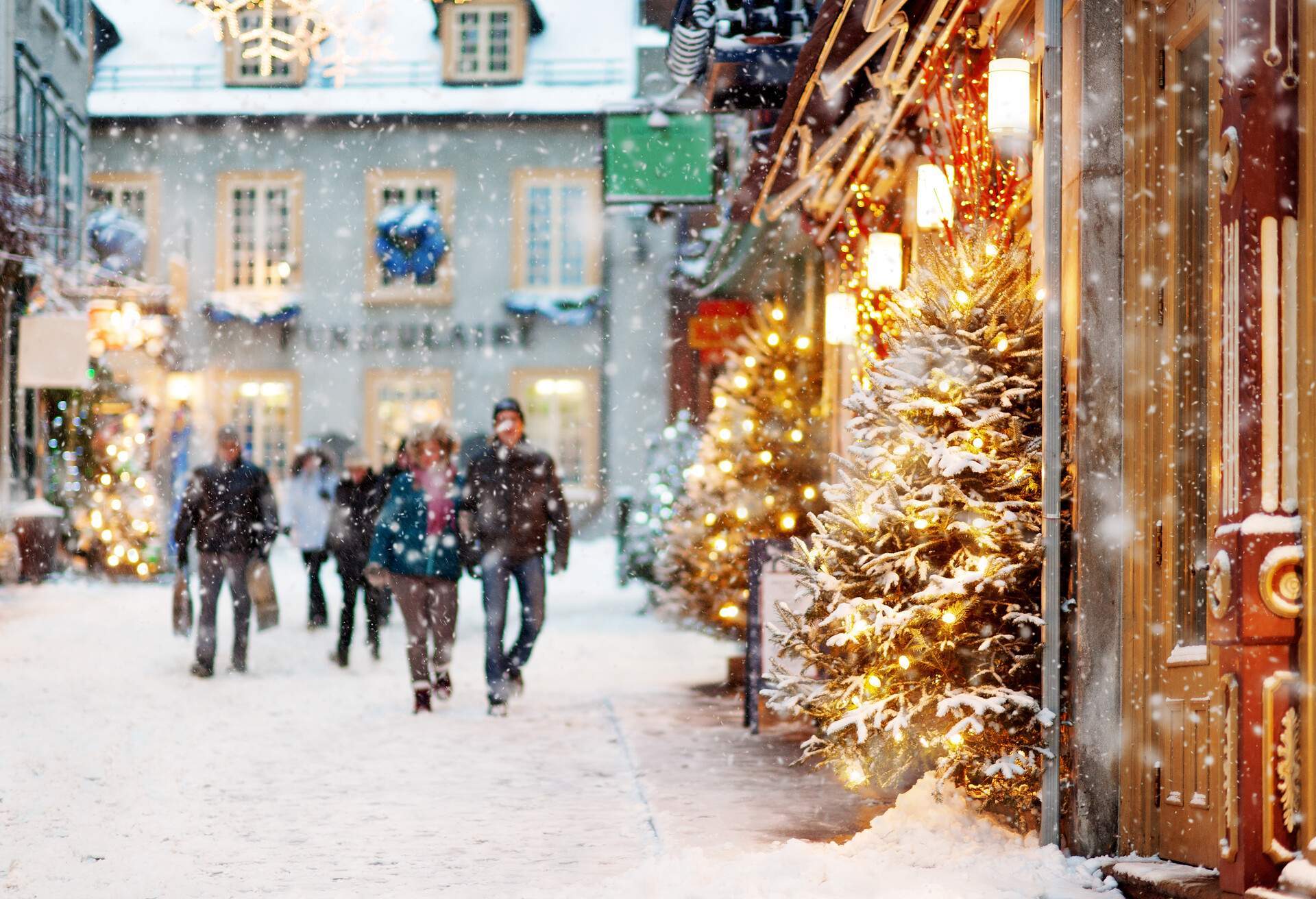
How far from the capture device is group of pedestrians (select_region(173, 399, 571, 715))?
11.9 metres

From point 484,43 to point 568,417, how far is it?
7.60 metres

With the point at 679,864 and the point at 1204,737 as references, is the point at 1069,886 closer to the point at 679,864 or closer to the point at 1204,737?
the point at 1204,737

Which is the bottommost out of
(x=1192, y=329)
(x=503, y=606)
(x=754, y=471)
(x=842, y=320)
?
(x=503, y=606)

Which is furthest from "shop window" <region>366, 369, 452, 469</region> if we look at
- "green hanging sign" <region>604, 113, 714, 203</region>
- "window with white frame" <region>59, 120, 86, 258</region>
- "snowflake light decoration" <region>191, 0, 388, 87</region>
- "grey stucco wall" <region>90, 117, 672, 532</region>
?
"snowflake light decoration" <region>191, 0, 388, 87</region>

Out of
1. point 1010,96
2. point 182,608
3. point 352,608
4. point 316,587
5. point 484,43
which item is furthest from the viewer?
point 484,43

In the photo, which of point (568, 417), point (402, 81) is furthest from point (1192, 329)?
point (402, 81)

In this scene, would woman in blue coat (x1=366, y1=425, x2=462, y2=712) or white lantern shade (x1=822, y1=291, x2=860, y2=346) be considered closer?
woman in blue coat (x1=366, y1=425, x2=462, y2=712)

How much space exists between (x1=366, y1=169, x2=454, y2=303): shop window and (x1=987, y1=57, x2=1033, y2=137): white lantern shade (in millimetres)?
28158

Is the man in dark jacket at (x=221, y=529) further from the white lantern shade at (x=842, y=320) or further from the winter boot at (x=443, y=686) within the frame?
the white lantern shade at (x=842, y=320)

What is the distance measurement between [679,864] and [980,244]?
9.30 ft

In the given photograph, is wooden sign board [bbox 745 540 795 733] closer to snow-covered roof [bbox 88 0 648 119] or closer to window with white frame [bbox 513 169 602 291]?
snow-covered roof [bbox 88 0 648 119]

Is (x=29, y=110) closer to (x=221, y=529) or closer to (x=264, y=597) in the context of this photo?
(x=264, y=597)

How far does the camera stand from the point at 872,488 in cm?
757

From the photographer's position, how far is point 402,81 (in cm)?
3503
